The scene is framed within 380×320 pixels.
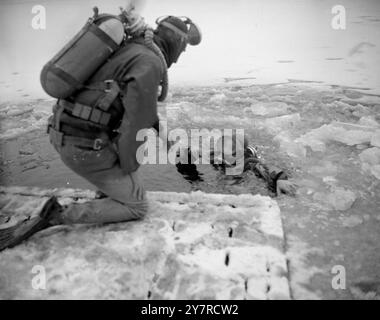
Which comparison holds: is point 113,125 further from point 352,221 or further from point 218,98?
point 218,98

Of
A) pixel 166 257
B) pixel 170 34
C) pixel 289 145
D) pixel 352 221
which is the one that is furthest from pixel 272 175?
pixel 170 34

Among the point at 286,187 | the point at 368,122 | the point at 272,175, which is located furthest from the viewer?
the point at 368,122

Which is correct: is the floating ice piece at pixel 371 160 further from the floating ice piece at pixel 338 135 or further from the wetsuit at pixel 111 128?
the wetsuit at pixel 111 128

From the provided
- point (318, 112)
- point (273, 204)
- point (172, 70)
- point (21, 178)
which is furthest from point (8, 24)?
point (273, 204)

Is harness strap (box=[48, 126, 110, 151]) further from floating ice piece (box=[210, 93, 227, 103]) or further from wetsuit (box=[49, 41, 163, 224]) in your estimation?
floating ice piece (box=[210, 93, 227, 103])

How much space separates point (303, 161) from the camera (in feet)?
13.8

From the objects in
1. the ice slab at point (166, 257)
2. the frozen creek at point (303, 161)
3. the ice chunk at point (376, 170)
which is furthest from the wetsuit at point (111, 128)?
the ice chunk at point (376, 170)

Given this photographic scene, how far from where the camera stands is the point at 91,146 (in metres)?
2.34

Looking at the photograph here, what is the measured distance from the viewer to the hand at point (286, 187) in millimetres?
3480

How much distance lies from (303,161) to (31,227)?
3332mm

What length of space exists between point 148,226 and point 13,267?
103 centimetres

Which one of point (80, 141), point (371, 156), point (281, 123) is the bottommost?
point (371, 156)

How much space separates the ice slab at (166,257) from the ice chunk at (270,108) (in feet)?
10.3

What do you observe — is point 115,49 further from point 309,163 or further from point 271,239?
point 309,163
